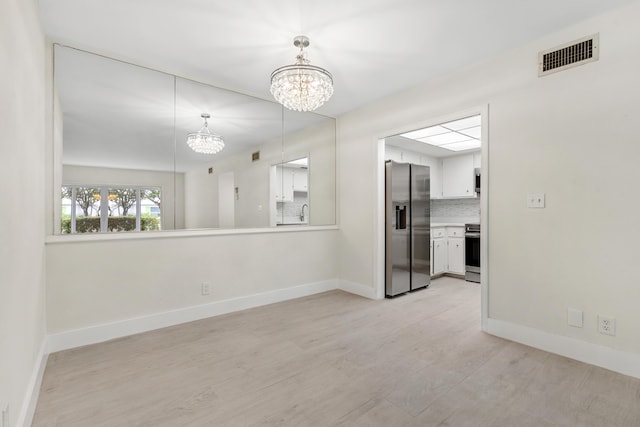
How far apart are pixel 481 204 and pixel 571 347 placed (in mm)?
1320

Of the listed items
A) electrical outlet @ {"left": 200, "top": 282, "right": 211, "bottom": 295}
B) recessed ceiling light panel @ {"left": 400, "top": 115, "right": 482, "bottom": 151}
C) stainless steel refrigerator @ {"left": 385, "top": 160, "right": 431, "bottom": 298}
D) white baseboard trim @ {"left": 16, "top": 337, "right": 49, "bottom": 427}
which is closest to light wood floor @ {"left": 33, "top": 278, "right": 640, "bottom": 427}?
white baseboard trim @ {"left": 16, "top": 337, "right": 49, "bottom": 427}

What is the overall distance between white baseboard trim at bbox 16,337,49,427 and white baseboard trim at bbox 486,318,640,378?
3340 millimetres

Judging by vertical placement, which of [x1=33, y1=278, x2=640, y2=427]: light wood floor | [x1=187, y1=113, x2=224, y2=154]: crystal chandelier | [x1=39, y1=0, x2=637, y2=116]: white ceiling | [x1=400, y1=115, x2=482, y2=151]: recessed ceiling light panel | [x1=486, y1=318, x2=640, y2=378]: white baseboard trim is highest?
[x1=39, y1=0, x2=637, y2=116]: white ceiling

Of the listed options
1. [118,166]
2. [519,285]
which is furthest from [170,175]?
[519,285]

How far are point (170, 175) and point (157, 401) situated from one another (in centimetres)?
208

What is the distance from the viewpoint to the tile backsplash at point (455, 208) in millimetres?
5906

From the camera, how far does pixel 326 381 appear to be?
6.63 ft

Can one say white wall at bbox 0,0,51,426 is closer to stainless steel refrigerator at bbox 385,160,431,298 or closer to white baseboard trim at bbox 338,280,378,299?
white baseboard trim at bbox 338,280,378,299

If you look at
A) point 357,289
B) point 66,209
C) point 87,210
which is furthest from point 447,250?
point 66,209

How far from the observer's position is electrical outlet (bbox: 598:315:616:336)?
215cm

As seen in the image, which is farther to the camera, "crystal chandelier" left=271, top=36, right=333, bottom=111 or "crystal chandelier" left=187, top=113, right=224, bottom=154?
"crystal chandelier" left=187, top=113, right=224, bottom=154

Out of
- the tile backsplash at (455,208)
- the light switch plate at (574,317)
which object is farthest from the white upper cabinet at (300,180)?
the tile backsplash at (455,208)

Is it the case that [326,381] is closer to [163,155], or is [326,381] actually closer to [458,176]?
[163,155]

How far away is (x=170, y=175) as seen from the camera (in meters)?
3.11
